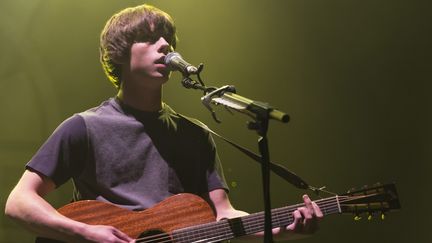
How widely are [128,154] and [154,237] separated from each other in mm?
346

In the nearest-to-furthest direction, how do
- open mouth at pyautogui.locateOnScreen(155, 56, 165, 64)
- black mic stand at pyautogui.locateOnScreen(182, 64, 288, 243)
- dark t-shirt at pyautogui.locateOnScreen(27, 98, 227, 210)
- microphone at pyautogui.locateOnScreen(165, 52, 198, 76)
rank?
1. black mic stand at pyautogui.locateOnScreen(182, 64, 288, 243)
2. microphone at pyautogui.locateOnScreen(165, 52, 198, 76)
3. dark t-shirt at pyautogui.locateOnScreen(27, 98, 227, 210)
4. open mouth at pyautogui.locateOnScreen(155, 56, 165, 64)

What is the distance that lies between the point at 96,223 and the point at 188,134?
1.90ft

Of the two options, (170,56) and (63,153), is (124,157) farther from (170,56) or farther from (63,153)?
(170,56)

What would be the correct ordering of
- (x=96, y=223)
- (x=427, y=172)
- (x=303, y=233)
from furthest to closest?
1. (x=427, y=172)
2. (x=303, y=233)
3. (x=96, y=223)

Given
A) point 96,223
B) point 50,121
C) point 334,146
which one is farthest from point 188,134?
point 334,146

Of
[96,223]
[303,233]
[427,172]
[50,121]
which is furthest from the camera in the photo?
[427,172]

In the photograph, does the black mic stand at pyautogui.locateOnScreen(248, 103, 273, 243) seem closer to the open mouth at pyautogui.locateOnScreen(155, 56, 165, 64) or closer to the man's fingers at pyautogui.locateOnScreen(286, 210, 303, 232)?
the man's fingers at pyautogui.locateOnScreen(286, 210, 303, 232)

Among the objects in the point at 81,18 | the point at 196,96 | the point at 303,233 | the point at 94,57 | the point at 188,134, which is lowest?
the point at 303,233

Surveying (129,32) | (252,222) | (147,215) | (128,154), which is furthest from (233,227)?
(129,32)

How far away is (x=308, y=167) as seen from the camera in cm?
290

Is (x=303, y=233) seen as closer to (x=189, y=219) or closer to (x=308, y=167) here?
(x=189, y=219)

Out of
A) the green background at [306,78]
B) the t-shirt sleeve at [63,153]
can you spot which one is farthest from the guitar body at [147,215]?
the green background at [306,78]

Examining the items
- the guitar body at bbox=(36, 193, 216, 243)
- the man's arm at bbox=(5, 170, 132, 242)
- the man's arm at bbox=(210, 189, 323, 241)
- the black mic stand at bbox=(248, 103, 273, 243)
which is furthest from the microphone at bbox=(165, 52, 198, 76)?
the man's arm at bbox=(210, 189, 323, 241)

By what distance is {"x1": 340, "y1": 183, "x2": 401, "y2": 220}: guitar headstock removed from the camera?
6.98 ft
